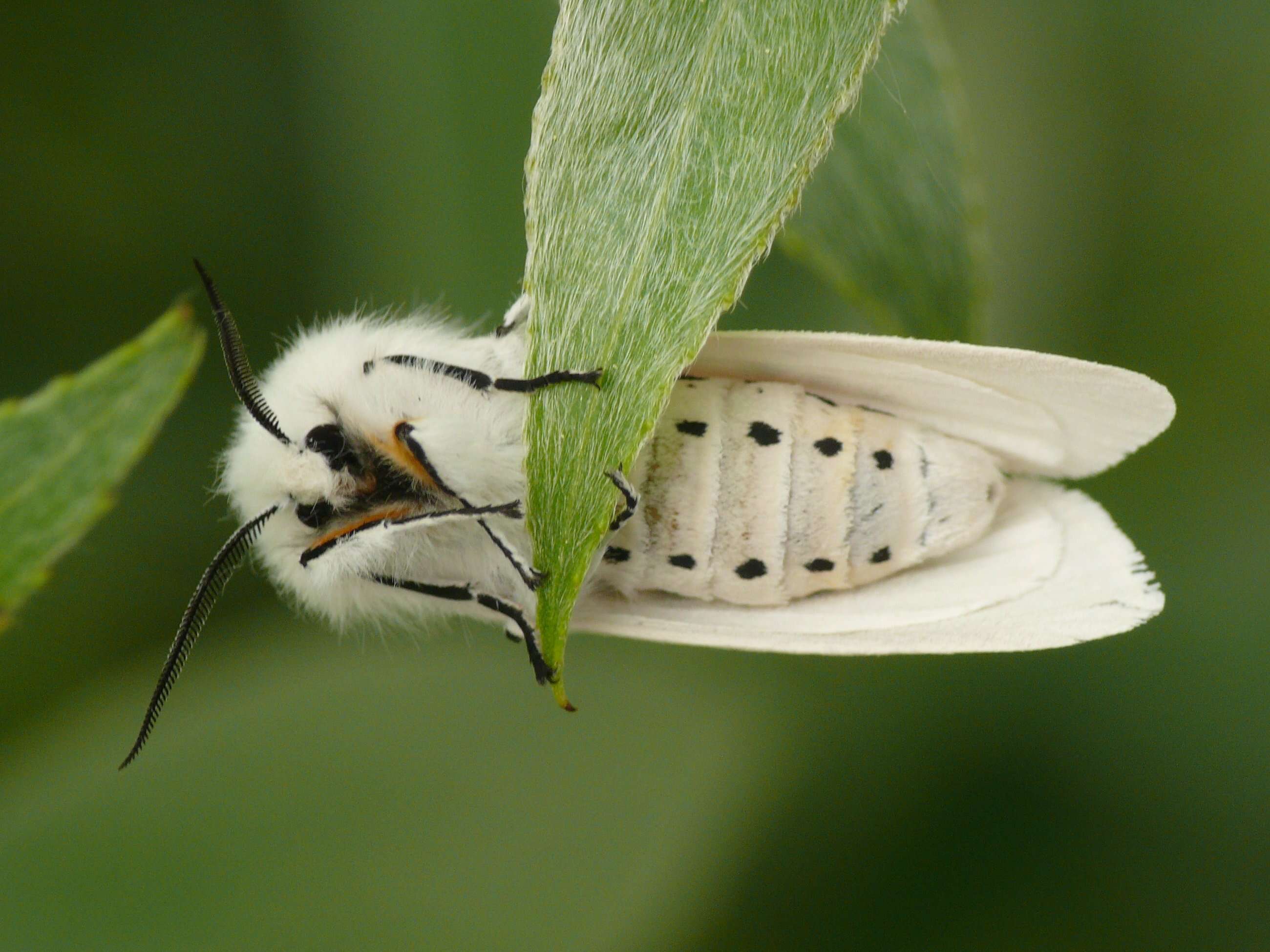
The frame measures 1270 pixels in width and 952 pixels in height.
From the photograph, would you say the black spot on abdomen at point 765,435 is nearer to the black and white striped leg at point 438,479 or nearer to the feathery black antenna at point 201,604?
the black and white striped leg at point 438,479

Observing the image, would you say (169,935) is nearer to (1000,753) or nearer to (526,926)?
(526,926)

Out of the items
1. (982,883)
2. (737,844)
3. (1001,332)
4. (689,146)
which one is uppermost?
(689,146)

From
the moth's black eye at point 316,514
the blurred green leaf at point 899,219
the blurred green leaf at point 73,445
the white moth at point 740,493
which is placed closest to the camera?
the blurred green leaf at point 73,445

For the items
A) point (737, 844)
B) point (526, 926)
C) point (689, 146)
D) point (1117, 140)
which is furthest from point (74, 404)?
point (1117, 140)

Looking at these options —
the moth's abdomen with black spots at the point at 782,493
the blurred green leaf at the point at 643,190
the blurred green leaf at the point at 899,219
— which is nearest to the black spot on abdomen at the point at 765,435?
the moth's abdomen with black spots at the point at 782,493

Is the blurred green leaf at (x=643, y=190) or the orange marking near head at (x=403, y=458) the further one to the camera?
the orange marking near head at (x=403, y=458)

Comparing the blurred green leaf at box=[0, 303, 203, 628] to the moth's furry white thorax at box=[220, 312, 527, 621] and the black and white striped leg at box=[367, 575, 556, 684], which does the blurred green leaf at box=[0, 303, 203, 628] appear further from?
the black and white striped leg at box=[367, 575, 556, 684]

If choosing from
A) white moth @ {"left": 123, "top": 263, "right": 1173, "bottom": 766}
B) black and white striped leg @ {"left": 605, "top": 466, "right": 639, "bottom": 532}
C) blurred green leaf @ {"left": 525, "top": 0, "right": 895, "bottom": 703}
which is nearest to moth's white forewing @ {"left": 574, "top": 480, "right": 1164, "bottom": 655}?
white moth @ {"left": 123, "top": 263, "right": 1173, "bottom": 766}
